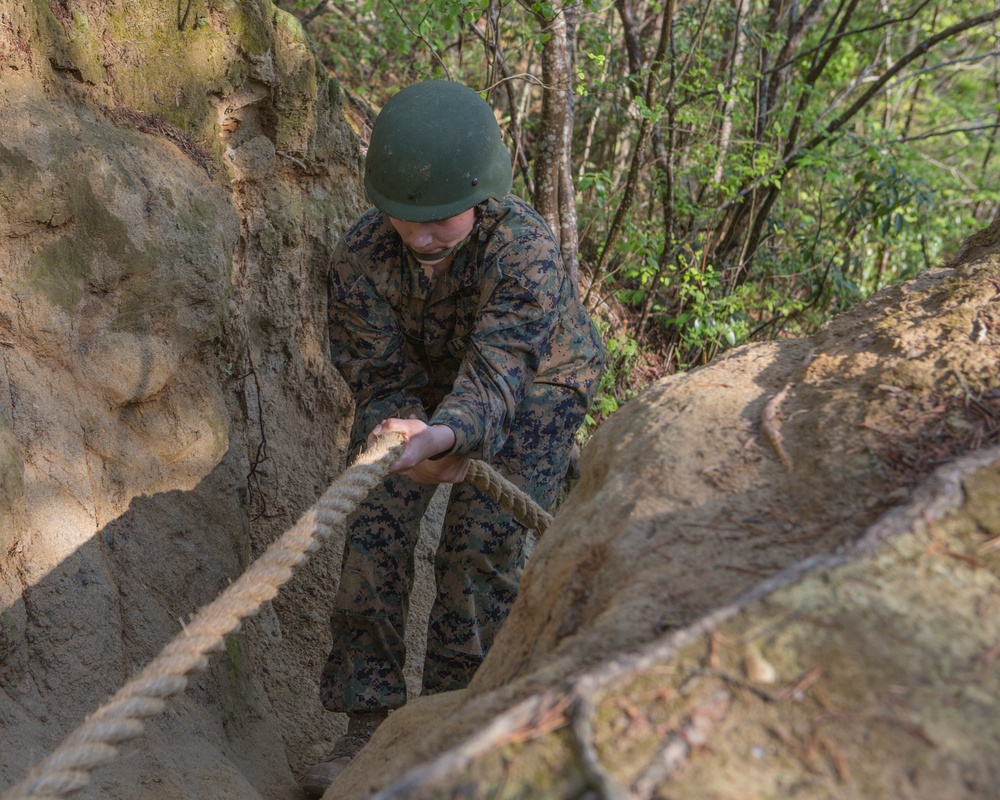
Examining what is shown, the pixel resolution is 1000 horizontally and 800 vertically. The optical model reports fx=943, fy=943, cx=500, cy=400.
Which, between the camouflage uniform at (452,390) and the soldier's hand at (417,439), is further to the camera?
the camouflage uniform at (452,390)

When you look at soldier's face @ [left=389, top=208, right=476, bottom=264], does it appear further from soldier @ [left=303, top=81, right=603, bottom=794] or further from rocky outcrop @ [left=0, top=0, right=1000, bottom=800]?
rocky outcrop @ [left=0, top=0, right=1000, bottom=800]

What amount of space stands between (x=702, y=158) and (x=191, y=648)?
5.64m

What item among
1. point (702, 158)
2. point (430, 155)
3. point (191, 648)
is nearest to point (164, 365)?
point (430, 155)

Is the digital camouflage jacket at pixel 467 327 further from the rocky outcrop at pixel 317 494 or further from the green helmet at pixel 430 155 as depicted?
the rocky outcrop at pixel 317 494

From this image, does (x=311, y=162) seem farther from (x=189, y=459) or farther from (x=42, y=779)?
(x=42, y=779)

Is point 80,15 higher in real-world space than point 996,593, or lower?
higher

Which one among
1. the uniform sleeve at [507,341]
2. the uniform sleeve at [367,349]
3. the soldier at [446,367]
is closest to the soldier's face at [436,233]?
the soldier at [446,367]

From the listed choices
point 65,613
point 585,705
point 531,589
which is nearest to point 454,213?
point 531,589

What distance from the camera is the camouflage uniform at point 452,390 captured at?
2.91 m

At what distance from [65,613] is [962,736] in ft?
8.38

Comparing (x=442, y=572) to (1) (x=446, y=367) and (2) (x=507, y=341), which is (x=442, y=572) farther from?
(2) (x=507, y=341)

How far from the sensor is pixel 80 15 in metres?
3.12

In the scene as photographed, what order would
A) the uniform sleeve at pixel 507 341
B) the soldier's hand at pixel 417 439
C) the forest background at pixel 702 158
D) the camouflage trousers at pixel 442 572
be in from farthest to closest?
the forest background at pixel 702 158
the camouflage trousers at pixel 442 572
the uniform sleeve at pixel 507 341
the soldier's hand at pixel 417 439

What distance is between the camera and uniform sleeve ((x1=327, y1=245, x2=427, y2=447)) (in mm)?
3066
